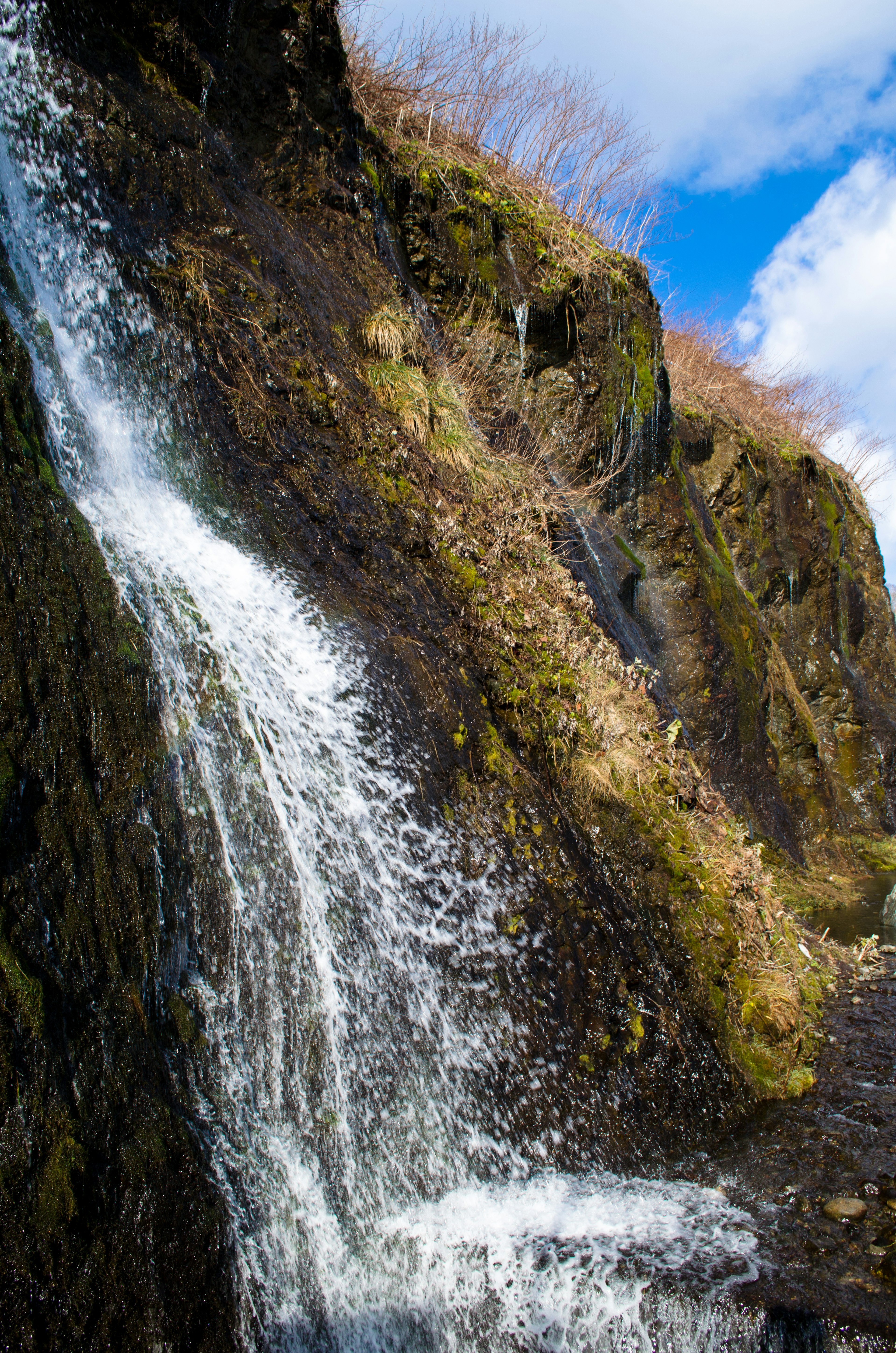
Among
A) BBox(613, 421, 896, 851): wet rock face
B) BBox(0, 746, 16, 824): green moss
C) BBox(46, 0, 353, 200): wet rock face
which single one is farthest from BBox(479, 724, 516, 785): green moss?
BBox(613, 421, 896, 851): wet rock face

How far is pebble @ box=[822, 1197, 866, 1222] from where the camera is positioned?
3.03 m

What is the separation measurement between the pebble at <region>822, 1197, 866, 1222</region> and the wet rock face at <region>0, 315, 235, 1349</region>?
2.31 metres

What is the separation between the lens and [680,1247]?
2881 millimetres

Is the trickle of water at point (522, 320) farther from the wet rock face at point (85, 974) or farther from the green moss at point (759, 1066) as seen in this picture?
the green moss at point (759, 1066)

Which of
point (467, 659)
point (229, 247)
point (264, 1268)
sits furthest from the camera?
point (229, 247)

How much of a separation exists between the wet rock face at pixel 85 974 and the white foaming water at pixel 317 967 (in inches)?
5.9

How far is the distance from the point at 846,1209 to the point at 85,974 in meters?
3.05

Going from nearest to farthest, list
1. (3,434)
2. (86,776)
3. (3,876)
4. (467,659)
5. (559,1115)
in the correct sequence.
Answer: (3,876)
(86,776)
(3,434)
(559,1115)
(467,659)

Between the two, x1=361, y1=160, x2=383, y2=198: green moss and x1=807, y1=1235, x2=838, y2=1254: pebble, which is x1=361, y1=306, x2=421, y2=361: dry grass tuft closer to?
x1=361, y1=160, x2=383, y2=198: green moss

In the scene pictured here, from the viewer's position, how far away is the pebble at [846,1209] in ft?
9.93

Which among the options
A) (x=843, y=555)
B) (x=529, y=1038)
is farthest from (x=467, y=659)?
(x=843, y=555)

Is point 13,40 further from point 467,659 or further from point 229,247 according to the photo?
point 467,659

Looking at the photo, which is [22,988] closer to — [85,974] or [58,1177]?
[85,974]

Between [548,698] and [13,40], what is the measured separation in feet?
15.9
